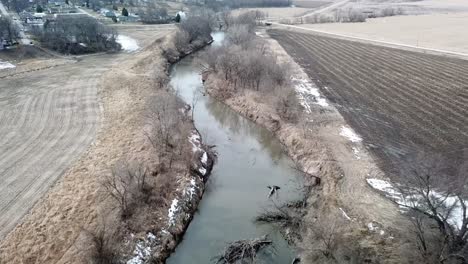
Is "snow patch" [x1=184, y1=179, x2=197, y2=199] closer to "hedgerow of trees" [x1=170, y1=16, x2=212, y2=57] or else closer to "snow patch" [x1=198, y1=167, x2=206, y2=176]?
"snow patch" [x1=198, y1=167, x2=206, y2=176]

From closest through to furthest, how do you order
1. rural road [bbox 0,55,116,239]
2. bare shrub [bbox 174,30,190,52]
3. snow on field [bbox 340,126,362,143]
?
rural road [bbox 0,55,116,239]
snow on field [bbox 340,126,362,143]
bare shrub [bbox 174,30,190,52]

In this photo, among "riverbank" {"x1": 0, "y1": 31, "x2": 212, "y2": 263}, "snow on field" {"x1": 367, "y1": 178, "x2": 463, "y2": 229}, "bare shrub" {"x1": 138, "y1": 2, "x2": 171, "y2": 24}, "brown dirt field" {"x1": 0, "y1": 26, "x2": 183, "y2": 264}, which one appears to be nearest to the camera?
"riverbank" {"x1": 0, "y1": 31, "x2": 212, "y2": 263}

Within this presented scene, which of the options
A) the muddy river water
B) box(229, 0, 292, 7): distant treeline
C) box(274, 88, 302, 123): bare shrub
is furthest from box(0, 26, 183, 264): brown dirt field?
box(229, 0, 292, 7): distant treeline

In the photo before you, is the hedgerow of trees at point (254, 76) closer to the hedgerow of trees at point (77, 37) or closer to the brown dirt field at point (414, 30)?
the hedgerow of trees at point (77, 37)

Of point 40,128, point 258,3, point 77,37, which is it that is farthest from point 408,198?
point 258,3

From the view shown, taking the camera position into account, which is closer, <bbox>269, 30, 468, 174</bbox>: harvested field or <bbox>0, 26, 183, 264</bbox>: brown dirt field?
<bbox>0, 26, 183, 264</bbox>: brown dirt field

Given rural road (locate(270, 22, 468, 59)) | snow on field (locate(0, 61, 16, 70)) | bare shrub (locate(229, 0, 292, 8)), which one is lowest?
rural road (locate(270, 22, 468, 59))

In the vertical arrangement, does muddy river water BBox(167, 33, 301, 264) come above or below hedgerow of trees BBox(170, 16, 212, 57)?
below
